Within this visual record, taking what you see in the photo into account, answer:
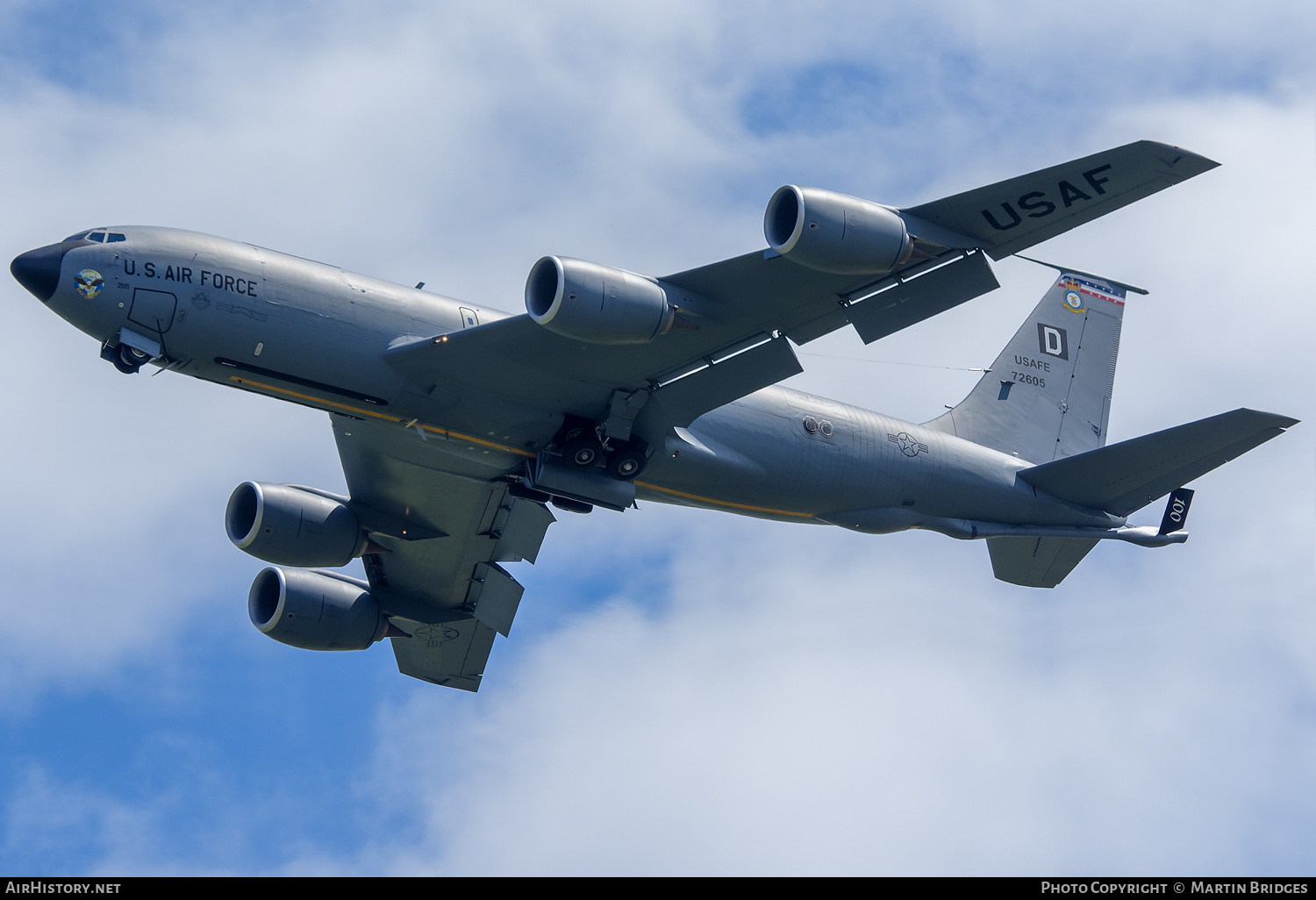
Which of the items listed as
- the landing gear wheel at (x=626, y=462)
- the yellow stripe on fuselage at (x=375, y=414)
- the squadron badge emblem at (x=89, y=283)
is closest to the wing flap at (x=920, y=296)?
the landing gear wheel at (x=626, y=462)

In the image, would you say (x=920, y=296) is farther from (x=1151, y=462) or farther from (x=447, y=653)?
(x=447, y=653)

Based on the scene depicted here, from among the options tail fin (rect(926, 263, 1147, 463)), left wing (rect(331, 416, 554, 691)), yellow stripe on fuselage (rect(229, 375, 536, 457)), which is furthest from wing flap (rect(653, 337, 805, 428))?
tail fin (rect(926, 263, 1147, 463))

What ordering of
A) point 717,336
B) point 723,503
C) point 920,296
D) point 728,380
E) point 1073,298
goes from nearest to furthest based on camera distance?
point 920,296 → point 717,336 → point 728,380 → point 723,503 → point 1073,298

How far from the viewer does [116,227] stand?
86.9 feet

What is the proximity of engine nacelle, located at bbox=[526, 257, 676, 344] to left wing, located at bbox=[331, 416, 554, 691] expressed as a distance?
6.93 metres

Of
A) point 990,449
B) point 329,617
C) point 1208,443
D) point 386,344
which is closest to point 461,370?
point 386,344

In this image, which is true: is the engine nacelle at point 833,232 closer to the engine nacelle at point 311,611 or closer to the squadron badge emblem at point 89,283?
the squadron badge emblem at point 89,283

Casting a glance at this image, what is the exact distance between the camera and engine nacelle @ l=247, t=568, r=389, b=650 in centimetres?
3431

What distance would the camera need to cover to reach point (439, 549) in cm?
3525

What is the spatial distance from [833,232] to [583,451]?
7173 mm

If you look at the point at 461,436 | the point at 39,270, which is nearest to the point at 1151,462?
the point at 461,436

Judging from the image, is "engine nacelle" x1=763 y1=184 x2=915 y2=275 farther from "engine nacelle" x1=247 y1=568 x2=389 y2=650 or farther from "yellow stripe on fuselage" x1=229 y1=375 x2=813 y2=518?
"engine nacelle" x1=247 y1=568 x2=389 y2=650

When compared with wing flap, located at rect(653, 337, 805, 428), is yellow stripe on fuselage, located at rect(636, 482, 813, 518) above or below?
below
